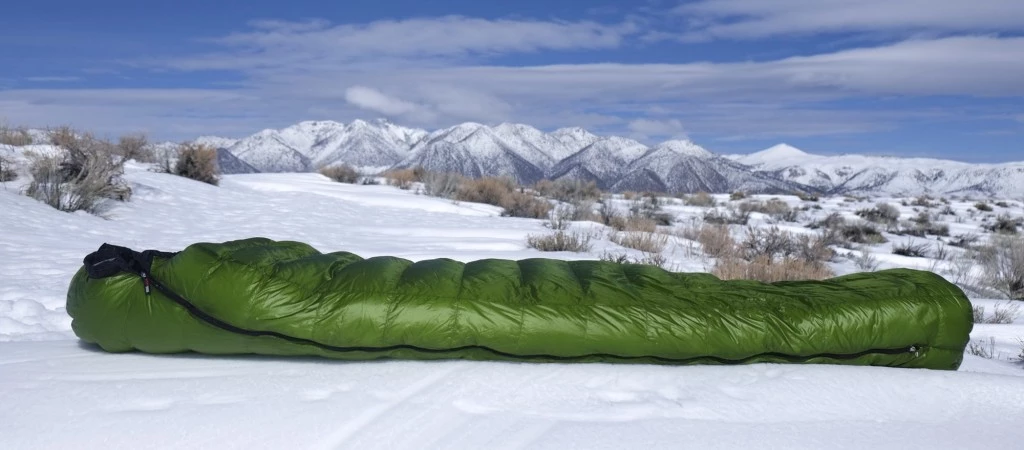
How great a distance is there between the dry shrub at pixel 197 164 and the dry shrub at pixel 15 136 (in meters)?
3.01

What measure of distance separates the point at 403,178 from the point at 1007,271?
18.9m

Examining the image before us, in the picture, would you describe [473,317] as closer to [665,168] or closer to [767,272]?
[767,272]

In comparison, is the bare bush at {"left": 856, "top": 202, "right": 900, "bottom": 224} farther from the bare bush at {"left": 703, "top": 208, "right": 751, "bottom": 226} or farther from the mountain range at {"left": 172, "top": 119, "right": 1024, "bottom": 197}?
the mountain range at {"left": 172, "top": 119, "right": 1024, "bottom": 197}

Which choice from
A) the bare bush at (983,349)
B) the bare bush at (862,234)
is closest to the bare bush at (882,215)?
the bare bush at (862,234)

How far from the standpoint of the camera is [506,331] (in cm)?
282

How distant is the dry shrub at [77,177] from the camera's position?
9.04 m

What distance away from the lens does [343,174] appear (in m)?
25.1

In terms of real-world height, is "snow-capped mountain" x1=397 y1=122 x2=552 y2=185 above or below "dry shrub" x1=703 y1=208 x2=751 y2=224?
above

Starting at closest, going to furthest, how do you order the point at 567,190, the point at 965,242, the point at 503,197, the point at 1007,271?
the point at 1007,271
the point at 965,242
the point at 503,197
the point at 567,190

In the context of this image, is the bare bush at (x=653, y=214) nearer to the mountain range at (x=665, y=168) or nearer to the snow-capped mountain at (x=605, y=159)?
the mountain range at (x=665, y=168)

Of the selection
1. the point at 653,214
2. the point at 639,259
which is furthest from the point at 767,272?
the point at 653,214

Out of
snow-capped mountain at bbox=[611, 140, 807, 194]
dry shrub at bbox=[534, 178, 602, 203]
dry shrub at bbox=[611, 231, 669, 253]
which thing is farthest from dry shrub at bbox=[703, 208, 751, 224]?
snow-capped mountain at bbox=[611, 140, 807, 194]

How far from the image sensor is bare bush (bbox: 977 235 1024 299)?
7.79 metres

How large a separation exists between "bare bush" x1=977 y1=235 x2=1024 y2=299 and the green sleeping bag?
20.3ft
